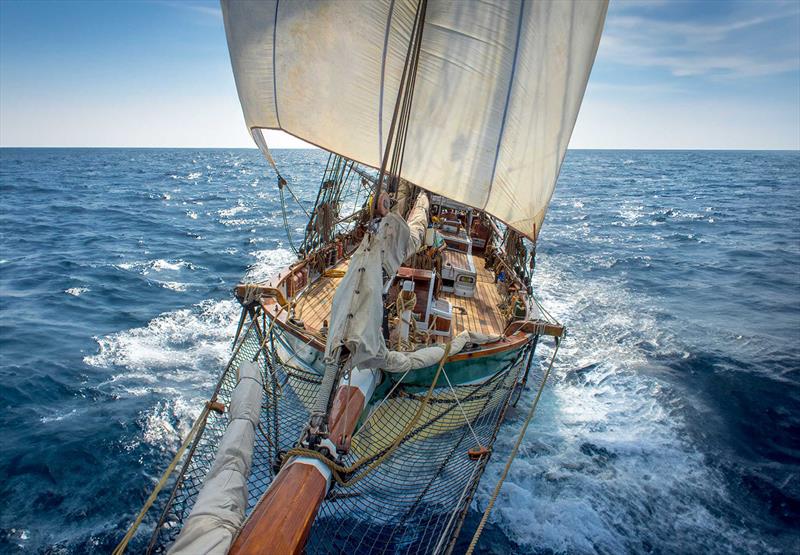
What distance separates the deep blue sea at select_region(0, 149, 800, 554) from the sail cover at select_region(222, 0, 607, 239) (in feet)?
20.3

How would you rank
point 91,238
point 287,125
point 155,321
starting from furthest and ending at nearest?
1. point 91,238
2. point 155,321
3. point 287,125

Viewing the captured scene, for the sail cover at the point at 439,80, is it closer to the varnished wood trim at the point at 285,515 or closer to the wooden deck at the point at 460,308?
the wooden deck at the point at 460,308

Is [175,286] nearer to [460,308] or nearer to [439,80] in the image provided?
[460,308]

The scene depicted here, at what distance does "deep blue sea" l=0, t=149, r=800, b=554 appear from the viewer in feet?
25.7

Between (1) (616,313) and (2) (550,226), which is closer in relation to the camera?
(1) (616,313)

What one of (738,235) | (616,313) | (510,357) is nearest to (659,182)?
(738,235)

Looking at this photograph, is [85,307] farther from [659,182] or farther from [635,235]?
[659,182]

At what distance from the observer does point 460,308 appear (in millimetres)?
10766

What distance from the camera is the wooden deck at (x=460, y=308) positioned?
9336 millimetres

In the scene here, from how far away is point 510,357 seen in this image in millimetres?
8812

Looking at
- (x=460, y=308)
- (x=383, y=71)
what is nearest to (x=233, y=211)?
(x=460, y=308)

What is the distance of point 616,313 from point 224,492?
57.5 ft

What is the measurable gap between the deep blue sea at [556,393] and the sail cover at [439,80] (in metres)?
6.19

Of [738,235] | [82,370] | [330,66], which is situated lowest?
[82,370]
